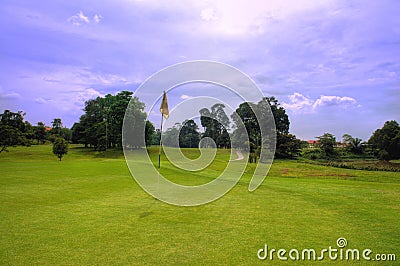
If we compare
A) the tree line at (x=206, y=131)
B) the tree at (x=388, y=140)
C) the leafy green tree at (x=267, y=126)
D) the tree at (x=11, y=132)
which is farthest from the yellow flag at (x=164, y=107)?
the tree at (x=11, y=132)

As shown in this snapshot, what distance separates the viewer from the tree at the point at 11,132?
45.9m

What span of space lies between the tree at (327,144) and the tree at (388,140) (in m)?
7.68

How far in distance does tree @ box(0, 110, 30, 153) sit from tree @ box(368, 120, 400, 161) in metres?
53.9

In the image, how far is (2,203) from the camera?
36.0 feet

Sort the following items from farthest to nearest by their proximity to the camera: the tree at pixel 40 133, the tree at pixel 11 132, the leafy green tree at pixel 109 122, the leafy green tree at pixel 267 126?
1. the tree at pixel 40 133
2. the tree at pixel 11 132
3. the leafy green tree at pixel 267 126
4. the leafy green tree at pixel 109 122

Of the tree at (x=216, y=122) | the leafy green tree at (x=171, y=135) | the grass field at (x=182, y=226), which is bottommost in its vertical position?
the grass field at (x=182, y=226)

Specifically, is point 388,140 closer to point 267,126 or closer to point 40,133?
point 267,126

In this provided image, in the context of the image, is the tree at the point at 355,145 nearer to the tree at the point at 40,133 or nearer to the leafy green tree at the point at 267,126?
the leafy green tree at the point at 267,126

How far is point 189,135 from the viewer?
16.3 metres

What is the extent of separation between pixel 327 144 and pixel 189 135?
126 feet

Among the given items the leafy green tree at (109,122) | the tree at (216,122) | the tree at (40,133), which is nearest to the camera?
the leafy green tree at (109,122)

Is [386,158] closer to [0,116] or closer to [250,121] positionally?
[250,121]

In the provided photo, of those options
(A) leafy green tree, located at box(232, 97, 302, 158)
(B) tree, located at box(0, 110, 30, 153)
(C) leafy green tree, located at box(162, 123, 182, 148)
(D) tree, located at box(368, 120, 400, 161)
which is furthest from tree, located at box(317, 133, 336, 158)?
(B) tree, located at box(0, 110, 30, 153)

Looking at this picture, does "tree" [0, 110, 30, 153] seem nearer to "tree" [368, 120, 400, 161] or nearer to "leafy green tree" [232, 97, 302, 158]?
"leafy green tree" [232, 97, 302, 158]
